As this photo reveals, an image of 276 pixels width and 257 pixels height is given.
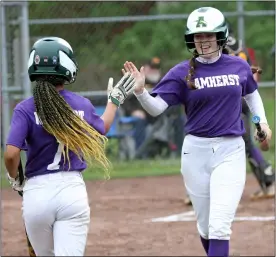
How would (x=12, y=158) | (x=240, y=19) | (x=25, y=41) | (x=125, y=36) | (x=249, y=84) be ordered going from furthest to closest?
(x=125, y=36), (x=240, y=19), (x=25, y=41), (x=249, y=84), (x=12, y=158)

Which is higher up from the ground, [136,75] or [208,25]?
[208,25]

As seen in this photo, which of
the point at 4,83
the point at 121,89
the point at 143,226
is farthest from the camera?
the point at 4,83

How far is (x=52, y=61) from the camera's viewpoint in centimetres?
506

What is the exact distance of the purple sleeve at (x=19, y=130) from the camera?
191 inches

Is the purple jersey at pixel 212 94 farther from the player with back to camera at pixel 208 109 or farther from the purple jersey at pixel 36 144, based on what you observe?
the purple jersey at pixel 36 144

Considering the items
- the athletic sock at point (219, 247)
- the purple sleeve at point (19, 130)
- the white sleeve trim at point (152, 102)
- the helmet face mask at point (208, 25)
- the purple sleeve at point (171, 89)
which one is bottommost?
the athletic sock at point (219, 247)

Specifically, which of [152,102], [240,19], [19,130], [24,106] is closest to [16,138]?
[19,130]

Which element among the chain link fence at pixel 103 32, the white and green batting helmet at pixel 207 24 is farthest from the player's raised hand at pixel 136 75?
the chain link fence at pixel 103 32

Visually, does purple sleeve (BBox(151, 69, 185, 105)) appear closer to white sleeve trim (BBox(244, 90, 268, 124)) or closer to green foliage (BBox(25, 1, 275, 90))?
white sleeve trim (BBox(244, 90, 268, 124))

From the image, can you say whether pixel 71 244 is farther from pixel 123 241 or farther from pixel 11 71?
pixel 11 71

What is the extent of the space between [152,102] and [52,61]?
110 centimetres

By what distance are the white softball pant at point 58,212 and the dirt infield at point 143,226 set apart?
2.60m

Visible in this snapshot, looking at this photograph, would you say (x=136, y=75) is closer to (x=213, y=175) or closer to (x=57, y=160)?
(x=213, y=175)

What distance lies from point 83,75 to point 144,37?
1.23m
